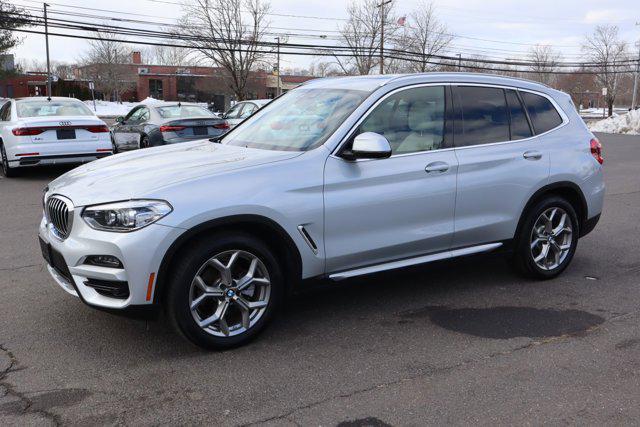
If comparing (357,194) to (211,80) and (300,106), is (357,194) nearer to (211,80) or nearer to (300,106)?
(300,106)

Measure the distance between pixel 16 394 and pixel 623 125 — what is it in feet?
120

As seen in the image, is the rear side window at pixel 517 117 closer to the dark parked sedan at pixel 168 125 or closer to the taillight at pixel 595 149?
the taillight at pixel 595 149

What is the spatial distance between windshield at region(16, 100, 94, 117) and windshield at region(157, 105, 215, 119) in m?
1.59

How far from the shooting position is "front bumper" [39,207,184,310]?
3.51m

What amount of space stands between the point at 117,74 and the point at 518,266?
3028 inches

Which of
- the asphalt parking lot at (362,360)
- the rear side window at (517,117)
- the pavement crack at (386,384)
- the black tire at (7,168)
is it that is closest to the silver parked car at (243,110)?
the black tire at (7,168)

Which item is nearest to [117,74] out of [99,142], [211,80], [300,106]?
[211,80]

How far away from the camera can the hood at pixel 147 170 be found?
12.2 ft

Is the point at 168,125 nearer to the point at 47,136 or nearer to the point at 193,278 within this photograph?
the point at 47,136

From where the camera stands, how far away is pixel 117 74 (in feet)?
247

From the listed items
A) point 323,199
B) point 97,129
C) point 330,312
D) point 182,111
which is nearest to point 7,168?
point 97,129

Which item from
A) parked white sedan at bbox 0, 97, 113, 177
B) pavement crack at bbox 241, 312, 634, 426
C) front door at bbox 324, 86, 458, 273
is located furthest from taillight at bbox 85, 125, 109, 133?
pavement crack at bbox 241, 312, 634, 426

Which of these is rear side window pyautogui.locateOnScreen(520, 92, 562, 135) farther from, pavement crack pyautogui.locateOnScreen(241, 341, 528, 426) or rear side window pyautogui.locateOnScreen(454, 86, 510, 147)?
pavement crack pyautogui.locateOnScreen(241, 341, 528, 426)

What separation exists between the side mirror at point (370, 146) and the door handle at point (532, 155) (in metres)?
1.60
